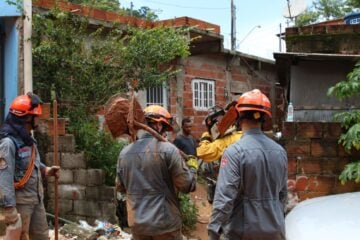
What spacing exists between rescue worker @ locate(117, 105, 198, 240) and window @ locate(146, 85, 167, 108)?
679 centimetres

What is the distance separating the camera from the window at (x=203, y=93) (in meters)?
12.0

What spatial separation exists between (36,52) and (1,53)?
50cm

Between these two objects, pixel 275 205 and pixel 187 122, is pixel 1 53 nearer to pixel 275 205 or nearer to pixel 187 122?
pixel 187 122

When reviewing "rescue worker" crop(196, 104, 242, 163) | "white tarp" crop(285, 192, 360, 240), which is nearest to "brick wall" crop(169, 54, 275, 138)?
"rescue worker" crop(196, 104, 242, 163)

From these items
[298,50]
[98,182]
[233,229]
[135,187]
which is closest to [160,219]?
[135,187]

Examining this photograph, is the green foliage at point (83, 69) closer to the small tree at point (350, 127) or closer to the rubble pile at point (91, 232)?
the rubble pile at point (91, 232)

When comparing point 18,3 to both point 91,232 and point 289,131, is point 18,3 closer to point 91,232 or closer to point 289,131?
point 91,232

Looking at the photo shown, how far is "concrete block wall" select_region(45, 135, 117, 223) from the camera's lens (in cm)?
712

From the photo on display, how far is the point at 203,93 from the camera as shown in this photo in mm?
12273

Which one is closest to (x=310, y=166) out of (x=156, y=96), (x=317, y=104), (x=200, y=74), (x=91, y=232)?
(x=91, y=232)

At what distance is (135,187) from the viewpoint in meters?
3.96

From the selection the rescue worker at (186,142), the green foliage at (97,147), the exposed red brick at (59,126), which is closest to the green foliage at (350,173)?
the green foliage at (97,147)

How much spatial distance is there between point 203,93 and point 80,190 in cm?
Result: 569

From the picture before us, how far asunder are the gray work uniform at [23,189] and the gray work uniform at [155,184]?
4.08 feet
